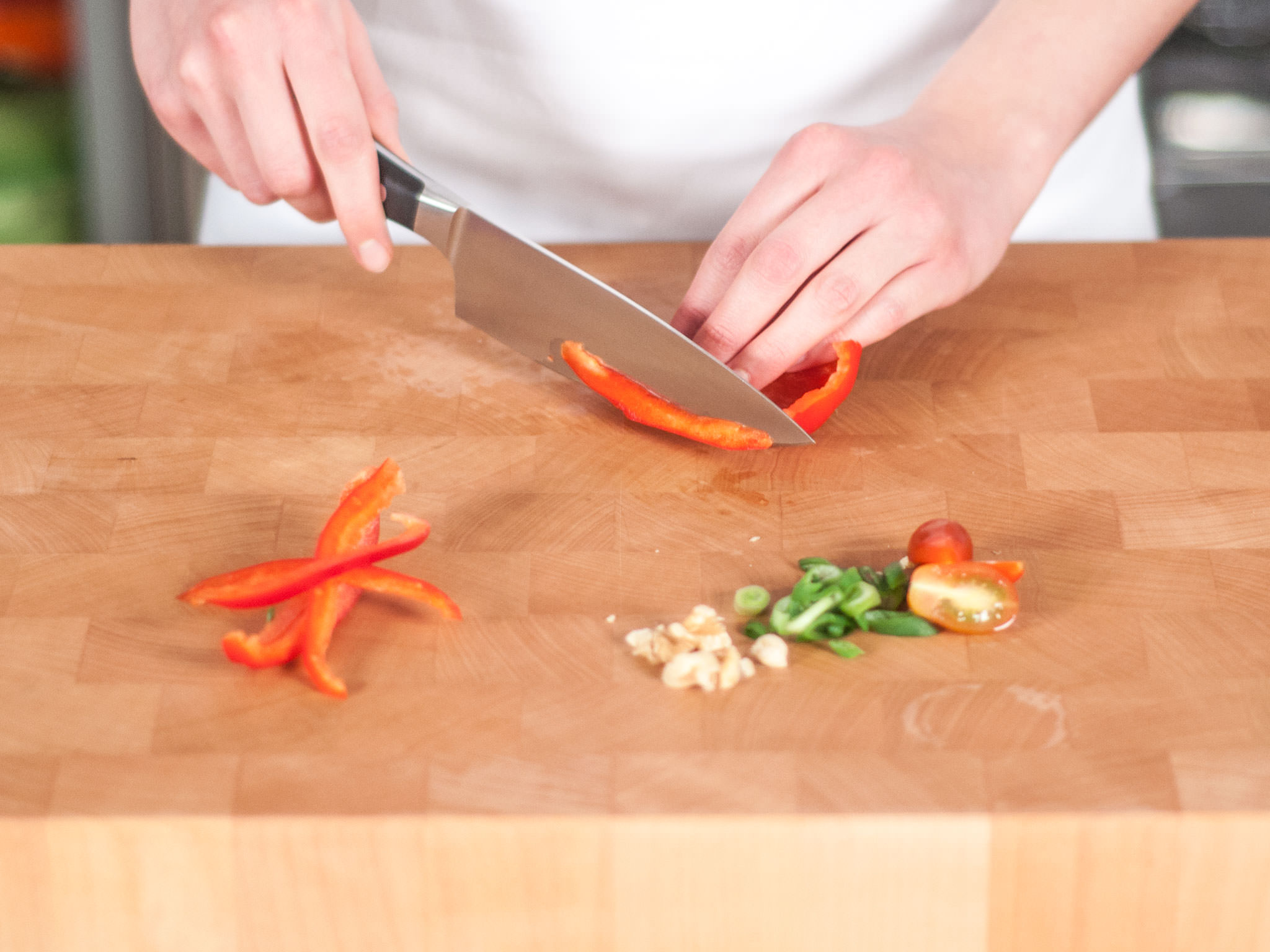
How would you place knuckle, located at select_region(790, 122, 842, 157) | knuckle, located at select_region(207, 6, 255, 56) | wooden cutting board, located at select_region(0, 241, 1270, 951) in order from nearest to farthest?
1. wooden cutting board, located at select_region(0, 241, 1270, 951)
2. knuckle, located at select_region(207, 6, 255, 56)
3. knuckle, located at select_region(790, 122, 842, 157)

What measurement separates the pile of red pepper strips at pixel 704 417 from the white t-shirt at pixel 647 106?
43 centimetres

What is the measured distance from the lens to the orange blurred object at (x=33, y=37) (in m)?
2.35

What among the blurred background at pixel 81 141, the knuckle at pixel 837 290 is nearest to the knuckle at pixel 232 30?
the knuckle at pixel 837 290

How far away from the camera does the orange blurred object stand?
7.70ft

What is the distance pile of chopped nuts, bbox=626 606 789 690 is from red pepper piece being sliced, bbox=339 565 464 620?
157mm

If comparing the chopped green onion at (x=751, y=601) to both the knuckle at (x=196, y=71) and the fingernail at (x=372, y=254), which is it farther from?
the knuckle at (x=196, y=71)

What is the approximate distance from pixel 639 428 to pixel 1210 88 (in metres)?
2.59

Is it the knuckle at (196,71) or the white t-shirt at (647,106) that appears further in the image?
the white t-shirt at (647,106)

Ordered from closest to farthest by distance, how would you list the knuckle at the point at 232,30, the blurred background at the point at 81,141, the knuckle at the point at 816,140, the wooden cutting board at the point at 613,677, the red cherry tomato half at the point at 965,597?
the wooden cutting board at the point at 613,677 → the red cherry tomato half at the point at 965,597 → the knuckle at the point at 232,30 → the knuckle at the point at 816,140 → the blurred background at the point at 81,141

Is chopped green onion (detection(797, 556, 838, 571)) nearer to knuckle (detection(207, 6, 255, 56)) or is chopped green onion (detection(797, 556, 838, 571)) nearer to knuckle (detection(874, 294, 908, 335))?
knuckle (detection(874, 294, 908, 335))

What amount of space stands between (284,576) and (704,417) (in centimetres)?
42

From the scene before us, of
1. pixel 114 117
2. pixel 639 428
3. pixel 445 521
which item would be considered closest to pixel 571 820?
pixel 445 521

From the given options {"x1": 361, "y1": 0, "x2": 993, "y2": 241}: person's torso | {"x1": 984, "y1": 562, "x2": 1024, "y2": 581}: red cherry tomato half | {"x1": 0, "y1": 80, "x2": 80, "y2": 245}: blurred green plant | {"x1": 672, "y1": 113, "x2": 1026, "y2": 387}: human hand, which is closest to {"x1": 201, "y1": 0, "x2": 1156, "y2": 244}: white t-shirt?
{"x1": 361, "y1": 0, "x2": 993, "y2": 241}: person's torso

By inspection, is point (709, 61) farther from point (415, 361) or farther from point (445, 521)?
point (445, 521)
